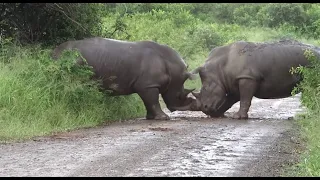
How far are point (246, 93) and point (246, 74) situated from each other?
1.41ft

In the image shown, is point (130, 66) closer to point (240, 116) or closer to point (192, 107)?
point (192, 107)

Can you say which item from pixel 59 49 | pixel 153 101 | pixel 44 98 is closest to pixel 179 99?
pixel 153 101

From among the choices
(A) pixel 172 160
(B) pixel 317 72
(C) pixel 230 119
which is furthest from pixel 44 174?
(C) pixel 230 119

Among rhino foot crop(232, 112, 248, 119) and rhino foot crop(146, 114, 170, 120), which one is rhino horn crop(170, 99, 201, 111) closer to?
rhino foot crop(232, 112, 248, 119)

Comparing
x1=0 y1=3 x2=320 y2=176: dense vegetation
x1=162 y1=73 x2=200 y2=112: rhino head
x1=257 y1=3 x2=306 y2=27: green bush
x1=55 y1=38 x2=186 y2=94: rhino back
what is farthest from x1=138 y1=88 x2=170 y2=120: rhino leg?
x1=257 y1=3 x2=306 y2=27: green bush

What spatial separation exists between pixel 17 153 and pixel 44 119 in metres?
2.78

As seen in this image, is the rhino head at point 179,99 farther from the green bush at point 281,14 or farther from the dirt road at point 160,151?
the green bush at point 281,14

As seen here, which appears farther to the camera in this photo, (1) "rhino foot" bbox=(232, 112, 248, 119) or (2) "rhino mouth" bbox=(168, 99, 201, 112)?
(2) "rhino mouth" bbox=(168, 99, 201, 112)

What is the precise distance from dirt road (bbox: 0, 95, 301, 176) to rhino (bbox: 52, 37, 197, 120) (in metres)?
1.37

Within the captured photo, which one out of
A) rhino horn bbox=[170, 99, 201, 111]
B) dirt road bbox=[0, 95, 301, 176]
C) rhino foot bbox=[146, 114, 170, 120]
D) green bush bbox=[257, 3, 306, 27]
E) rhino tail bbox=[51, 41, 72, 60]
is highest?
green bush bbox=[257, 3, 306, 27]

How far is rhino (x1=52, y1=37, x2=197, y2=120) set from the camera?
14.2m

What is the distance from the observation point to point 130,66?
14.4 meters

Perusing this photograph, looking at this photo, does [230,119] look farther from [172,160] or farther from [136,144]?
[172,160]

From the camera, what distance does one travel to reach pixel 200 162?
27.2 ft
